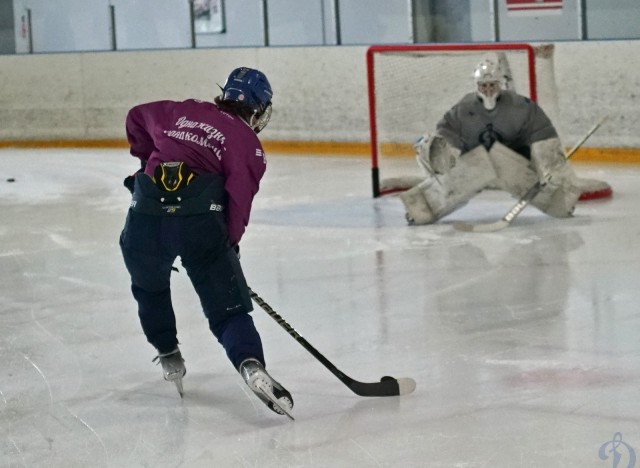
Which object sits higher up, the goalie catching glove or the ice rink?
the goalie catching glove

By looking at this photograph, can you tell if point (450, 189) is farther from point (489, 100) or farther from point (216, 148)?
point (216, 148)

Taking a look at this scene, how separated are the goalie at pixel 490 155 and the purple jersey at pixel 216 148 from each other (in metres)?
2.96

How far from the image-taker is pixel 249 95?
134 inches

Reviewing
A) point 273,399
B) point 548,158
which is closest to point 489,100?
point 548,158

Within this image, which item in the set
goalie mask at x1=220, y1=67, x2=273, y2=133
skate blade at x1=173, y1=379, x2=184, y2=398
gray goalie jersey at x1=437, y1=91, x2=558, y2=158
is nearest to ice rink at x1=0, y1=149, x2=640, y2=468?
skate blade at x1=173, y1=379, x2=184, y2=398

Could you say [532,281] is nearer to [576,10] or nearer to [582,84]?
[582,84]

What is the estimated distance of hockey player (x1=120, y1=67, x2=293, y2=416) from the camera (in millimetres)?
3311

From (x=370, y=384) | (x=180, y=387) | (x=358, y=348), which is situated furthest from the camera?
(x=358, y=348)

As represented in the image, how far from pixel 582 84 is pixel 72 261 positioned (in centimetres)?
393

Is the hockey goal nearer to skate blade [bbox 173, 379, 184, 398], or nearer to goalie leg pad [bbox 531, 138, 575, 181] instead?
goalie leg pad [bbox 531, 138, 575, 181]

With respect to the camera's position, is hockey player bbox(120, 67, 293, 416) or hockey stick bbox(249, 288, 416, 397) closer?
hockey player bbox(120, 67, 293, 416)

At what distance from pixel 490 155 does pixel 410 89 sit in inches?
51.9

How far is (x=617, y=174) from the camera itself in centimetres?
789

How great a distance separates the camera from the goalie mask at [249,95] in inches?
134
